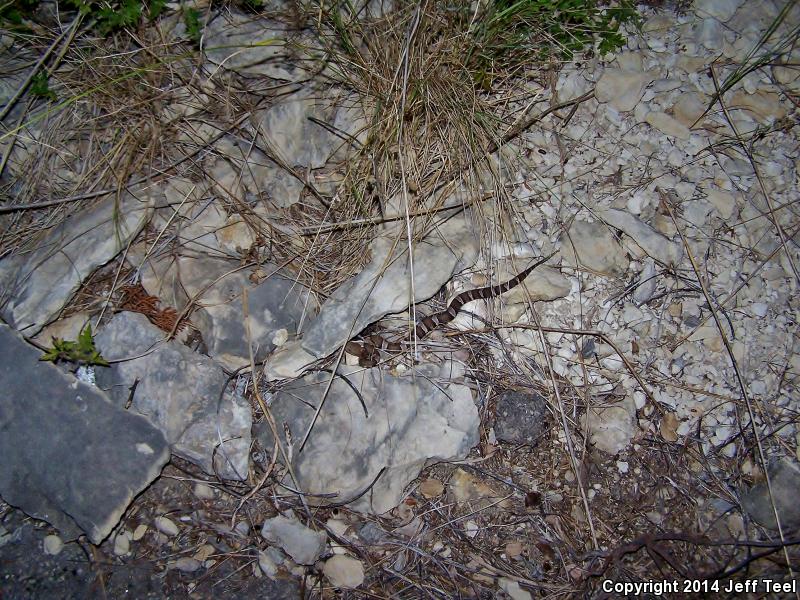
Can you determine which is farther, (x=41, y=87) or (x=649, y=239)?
(x=41, y=87)

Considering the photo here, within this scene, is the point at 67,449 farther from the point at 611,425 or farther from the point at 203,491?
the point at 611,425

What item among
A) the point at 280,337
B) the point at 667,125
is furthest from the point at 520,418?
the point at 667,125

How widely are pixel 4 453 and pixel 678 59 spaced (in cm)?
426

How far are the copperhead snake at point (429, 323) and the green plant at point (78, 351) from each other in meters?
1.28

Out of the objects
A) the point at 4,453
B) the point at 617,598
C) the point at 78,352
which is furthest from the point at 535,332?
the point at 4,453

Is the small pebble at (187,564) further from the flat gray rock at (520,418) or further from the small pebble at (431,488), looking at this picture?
the flat gray rock at (520,418)

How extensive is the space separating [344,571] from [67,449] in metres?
1.47

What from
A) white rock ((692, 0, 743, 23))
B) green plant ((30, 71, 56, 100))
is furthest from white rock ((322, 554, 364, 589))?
white rock ((692, 0, 743, 23))

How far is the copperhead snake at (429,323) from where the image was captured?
2834mm

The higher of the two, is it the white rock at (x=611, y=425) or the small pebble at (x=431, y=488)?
the white rock at (x=611, y=425)

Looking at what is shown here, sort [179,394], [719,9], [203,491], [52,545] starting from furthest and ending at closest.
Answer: [719,9] < [179,394] < [203,491] < [52,545]

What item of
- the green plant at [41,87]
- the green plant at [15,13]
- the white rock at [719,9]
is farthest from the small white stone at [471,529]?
the green plant at [15,13]

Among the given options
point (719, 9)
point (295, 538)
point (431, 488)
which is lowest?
point (295, 538)

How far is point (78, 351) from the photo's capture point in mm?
2674
